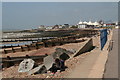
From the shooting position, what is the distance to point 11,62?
20031 millimetres

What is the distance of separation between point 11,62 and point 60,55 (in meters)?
5.74

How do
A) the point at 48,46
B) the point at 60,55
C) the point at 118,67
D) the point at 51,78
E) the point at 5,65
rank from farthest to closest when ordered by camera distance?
the point at 48,46, the point at 5,65, the point at 60,55, the point at 118,67, the point at 51,78

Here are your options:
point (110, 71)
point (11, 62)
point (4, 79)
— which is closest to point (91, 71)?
point (110, 71)

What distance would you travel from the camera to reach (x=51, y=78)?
34.5 ft

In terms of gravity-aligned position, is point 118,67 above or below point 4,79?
above

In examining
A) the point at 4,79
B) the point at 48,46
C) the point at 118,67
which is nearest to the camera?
the point at 118,67

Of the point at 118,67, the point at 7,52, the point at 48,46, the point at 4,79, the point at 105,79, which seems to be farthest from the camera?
the point at 48,46

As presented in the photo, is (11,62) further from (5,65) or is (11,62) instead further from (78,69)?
(78,69)

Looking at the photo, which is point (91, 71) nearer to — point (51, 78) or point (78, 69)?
point (78, 69)

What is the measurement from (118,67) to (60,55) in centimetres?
594

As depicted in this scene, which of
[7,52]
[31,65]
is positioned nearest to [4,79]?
[31,65]

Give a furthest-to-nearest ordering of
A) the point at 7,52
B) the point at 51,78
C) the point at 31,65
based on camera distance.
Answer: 1. the point at 7,52
2. the point at 31,65
3. the point at 51,78

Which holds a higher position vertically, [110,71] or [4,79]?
[110,71]

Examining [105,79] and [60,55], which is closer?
[105,79]
